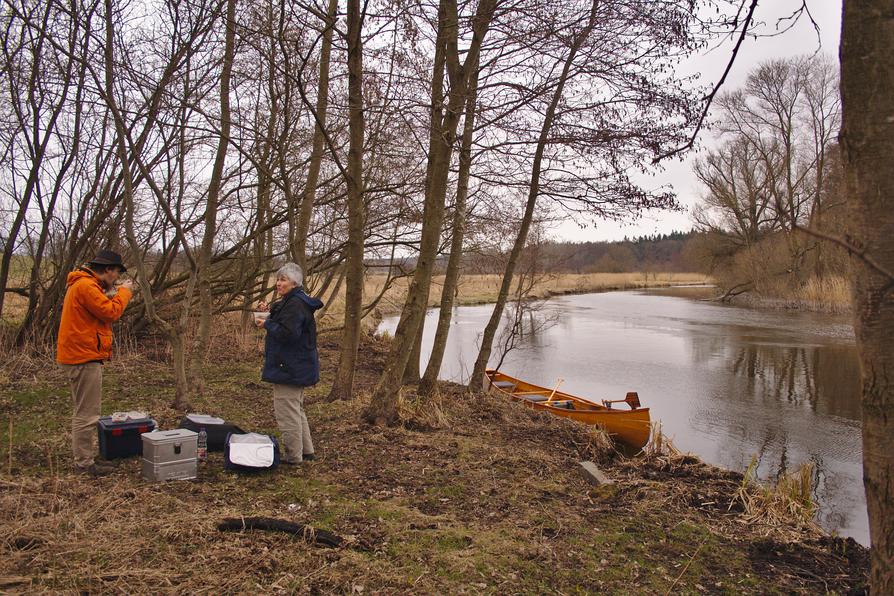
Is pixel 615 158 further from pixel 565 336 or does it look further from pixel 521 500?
pixel 565 336

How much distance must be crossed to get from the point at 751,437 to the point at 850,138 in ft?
31.1

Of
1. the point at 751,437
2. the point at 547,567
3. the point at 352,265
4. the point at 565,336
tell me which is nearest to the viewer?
the point at 547,567

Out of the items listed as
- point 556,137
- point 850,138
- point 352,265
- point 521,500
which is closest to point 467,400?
point 352,265

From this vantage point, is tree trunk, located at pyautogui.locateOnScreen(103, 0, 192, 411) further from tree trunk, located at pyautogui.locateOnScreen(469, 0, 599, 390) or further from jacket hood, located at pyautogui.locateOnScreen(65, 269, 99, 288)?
tree trunk, located at pyautogui.locateOnScreen(469, 0, 599, 390)

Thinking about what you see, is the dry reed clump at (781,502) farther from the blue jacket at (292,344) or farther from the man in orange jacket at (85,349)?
the man in orange jacket at (85,349)

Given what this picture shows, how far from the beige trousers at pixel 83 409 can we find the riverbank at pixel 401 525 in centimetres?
18

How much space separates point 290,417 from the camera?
16.3 ft

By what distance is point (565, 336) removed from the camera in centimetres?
2234

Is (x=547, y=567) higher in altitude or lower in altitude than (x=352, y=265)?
lower

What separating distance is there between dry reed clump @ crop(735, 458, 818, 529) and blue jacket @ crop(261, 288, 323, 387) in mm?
3693

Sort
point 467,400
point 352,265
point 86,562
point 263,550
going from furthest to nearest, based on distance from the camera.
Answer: point 467,400 → point 352,265 → point 263,550 → point 86,562

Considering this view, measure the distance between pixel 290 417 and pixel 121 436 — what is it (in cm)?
127

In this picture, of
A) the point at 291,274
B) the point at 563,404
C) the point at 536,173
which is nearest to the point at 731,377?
the point at 563,404

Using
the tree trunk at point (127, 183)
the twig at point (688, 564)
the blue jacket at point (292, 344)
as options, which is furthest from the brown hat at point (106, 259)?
the twig at point (688, 564)
